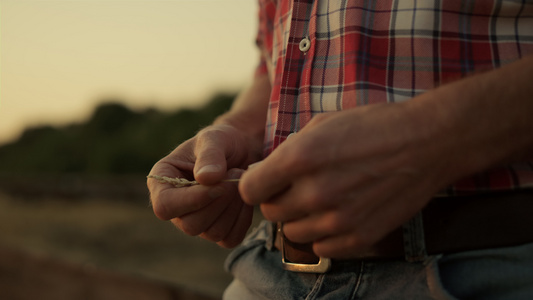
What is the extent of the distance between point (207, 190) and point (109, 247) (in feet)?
19.9

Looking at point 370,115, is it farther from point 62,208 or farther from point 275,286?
point 62,208

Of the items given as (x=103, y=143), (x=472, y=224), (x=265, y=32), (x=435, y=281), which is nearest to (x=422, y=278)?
(x=435, y=281)

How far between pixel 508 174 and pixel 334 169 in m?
0.41

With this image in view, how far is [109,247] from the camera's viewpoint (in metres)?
6.50

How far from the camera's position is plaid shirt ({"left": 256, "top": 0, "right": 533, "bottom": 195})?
3.02ft

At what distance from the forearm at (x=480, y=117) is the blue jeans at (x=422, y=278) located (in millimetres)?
228

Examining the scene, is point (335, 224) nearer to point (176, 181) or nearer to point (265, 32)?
point (176, 181)

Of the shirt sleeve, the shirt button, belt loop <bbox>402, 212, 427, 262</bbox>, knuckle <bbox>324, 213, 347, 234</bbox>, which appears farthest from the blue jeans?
the shirt sleeve

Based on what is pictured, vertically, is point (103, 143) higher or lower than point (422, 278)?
lower

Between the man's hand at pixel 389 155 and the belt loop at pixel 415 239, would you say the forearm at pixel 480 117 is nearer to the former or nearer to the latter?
the man's hand at pixel 389 155

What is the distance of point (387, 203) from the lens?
0.72m

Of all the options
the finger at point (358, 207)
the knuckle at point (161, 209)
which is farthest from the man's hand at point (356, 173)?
the knuckle at point (161, 209)

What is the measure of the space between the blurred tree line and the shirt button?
10322mm

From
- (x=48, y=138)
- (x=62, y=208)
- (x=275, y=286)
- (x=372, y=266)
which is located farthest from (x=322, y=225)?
(x=48, y=138)
